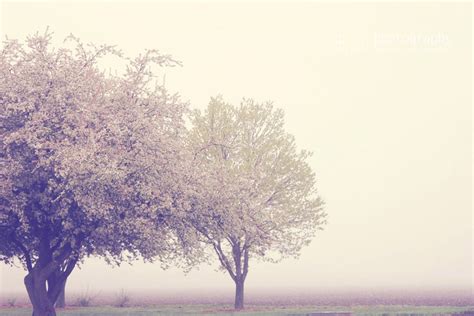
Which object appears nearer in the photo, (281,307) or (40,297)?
(40,297)

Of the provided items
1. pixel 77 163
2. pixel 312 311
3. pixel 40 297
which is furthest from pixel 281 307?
pixel 77 163

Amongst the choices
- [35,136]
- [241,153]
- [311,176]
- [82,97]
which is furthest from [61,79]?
[311,176]

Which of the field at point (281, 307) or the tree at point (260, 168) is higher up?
the tree at point (260, 168)

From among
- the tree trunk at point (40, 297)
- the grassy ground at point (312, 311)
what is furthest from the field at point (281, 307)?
the tree trunk at point (40, 297)

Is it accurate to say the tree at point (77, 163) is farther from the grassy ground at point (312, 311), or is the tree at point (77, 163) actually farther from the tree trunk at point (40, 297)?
the grassy ground at point (312, 311)

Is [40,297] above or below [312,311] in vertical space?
above

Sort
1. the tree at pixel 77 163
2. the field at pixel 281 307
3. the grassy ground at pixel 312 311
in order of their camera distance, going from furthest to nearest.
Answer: the field at pixel 281 307 → the grassy ground at pixel 312 311 → the tree at pixel 77 163

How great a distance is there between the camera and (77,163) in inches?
1566

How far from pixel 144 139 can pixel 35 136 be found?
6046 millimetres

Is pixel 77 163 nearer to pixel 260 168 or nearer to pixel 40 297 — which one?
pixel 40 297

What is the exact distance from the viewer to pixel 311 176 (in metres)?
63.9

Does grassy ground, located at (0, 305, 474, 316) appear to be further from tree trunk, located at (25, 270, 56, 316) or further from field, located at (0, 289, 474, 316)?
tree trunk, located at (25, 270, 56, 316)

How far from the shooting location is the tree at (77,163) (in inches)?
1597

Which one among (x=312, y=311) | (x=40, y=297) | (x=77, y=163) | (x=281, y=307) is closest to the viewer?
(x=77, y=163)
